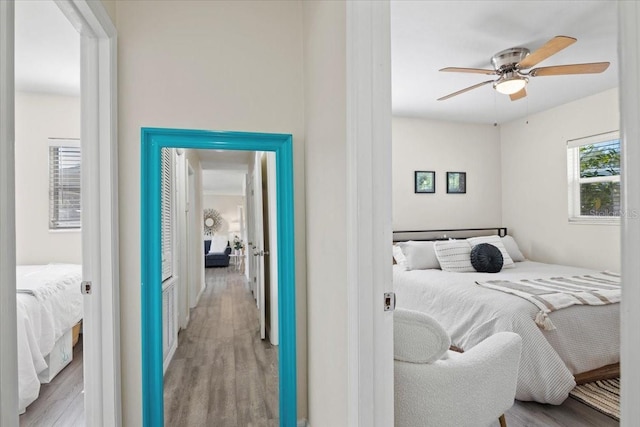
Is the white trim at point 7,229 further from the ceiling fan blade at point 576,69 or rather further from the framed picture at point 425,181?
the framed picture at point 425,181

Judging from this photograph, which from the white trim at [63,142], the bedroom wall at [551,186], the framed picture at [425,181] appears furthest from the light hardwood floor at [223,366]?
the bedroom wall at [551,186]

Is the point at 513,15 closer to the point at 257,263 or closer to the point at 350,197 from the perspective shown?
the point at 350,197

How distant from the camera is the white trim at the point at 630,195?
1.60 ft

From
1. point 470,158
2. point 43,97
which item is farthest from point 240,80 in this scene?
point 470,158

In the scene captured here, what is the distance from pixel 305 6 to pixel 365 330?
5.80ft

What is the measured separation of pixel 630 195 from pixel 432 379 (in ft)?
4.26

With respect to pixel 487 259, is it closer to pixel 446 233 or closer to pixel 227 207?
pixel 446 233

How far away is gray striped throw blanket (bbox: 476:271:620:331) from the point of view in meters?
2.54

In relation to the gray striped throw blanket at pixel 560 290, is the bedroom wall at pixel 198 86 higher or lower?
higher

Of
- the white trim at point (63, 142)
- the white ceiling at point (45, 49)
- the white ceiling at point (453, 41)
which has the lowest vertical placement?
the white trim at point (63, 142)

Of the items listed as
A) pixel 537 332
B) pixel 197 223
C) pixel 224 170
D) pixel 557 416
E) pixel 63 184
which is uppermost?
pixel 63 184

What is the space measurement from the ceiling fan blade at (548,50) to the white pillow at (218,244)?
245 centimetres

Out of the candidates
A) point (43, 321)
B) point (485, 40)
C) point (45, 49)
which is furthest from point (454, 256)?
point (45, 49)

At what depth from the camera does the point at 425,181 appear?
4895 millimetres
